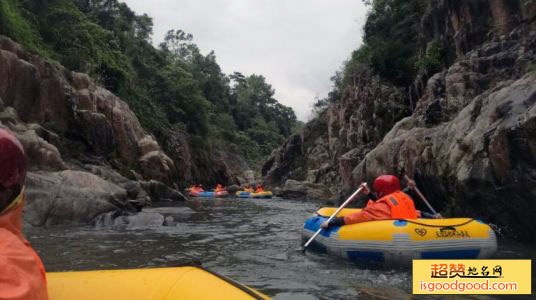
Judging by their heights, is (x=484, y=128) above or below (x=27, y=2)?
below

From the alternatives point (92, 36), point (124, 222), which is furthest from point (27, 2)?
point (124, 222)

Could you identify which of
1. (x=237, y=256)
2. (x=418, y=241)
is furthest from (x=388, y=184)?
(x=237, y=256)

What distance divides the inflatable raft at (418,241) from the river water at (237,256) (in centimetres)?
26

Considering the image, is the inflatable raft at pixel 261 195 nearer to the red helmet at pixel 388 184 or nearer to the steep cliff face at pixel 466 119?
the steep cliff face at pixel 466 119

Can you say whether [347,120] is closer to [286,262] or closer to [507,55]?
[507,55]

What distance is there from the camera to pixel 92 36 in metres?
24.2

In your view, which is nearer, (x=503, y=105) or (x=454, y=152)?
(x=503, y=105)

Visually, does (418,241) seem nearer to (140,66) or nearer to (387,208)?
(387,208)

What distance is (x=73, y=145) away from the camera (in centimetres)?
1697

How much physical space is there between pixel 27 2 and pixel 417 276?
22.8 m

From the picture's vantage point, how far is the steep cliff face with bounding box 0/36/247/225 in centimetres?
1012

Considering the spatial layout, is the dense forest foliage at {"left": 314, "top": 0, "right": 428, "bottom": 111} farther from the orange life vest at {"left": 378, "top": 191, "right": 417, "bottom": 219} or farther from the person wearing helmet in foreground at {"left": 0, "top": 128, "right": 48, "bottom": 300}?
the person wearing helmet in foreground at {"left": 0, "top": 128, "right": 48, "bottom": 300}

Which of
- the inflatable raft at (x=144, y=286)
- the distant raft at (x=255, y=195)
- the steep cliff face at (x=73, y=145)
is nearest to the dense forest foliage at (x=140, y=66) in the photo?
the steep cliff face at (x=73, y=145)

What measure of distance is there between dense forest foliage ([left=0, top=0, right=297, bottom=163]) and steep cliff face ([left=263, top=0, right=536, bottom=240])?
12.9m
